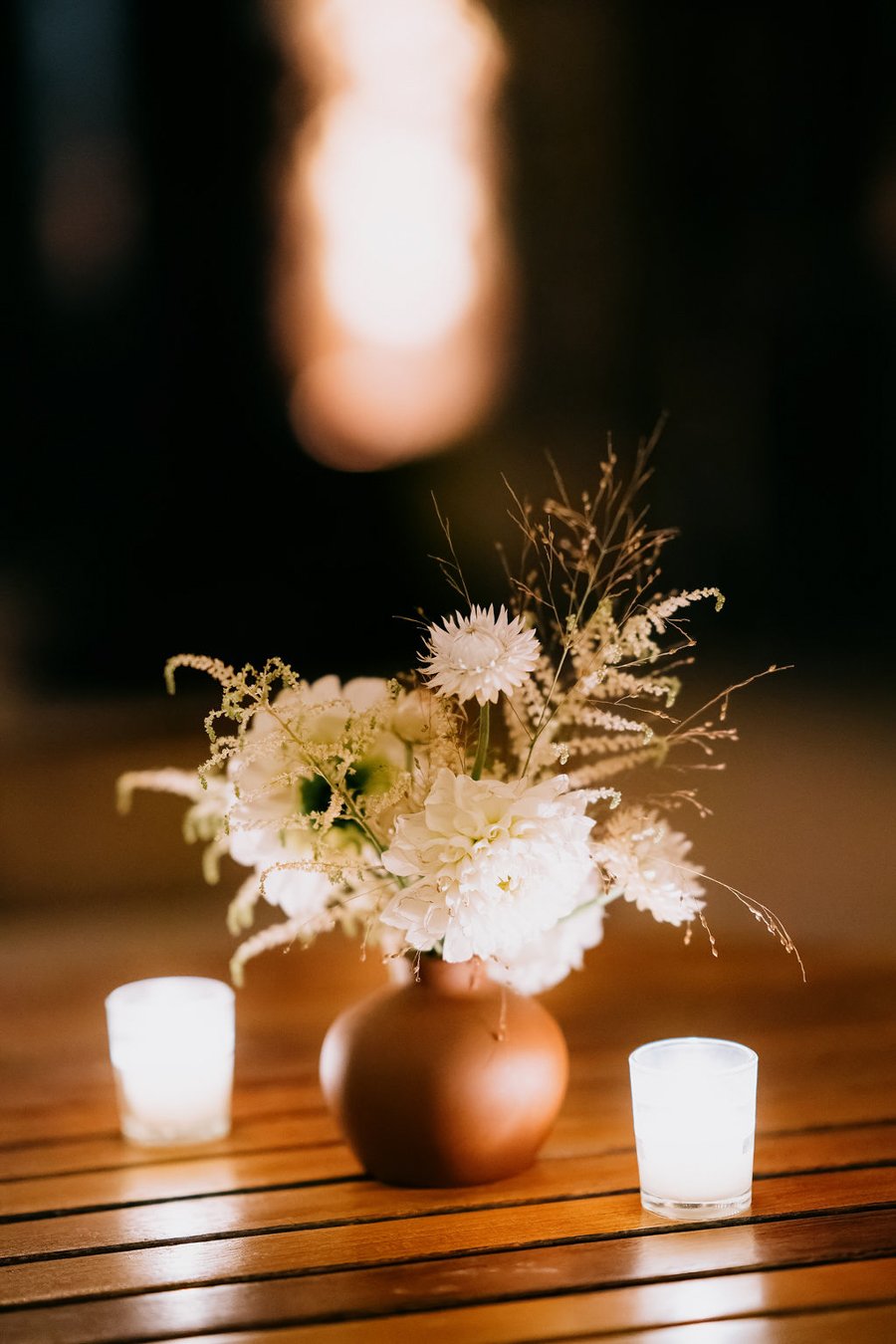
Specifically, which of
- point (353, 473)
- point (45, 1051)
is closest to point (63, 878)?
point (353, 473)

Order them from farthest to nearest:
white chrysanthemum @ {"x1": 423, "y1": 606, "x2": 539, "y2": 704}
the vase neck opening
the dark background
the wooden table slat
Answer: the dark background
the vase neck opening
white chrysanthemum @ {"x1": 423, "y1": 606, "x2": 539, "y2": 704}
the wooden table slat

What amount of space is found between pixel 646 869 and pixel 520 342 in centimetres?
196

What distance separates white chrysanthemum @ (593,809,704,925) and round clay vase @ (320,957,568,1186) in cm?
13

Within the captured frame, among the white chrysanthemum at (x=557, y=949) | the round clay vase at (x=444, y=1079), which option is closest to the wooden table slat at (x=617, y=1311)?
the round clay vase at (x=444, y=1079)

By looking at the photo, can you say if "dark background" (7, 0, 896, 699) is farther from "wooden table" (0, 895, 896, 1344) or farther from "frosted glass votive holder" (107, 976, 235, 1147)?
"frosted glass votive holder" (107, 976, 235, 1147)

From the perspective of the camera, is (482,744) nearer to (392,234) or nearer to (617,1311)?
(617,1311)

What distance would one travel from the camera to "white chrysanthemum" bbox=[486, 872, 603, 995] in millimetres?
1088

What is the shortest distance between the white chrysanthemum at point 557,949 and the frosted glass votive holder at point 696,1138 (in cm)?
13

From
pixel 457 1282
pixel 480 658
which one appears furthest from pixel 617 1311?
pixel 480 658

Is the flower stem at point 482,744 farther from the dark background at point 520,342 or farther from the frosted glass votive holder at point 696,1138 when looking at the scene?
the dark background at point 520,342

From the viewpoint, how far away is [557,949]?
1.09 metres

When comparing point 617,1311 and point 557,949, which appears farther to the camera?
point 557,949

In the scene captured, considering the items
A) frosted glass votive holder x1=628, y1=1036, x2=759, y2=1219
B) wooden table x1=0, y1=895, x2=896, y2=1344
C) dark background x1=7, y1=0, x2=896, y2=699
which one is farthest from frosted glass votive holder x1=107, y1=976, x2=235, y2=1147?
dark background x1=7, y1=0, x2=896, y2=699

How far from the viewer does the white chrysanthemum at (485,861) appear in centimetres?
90
